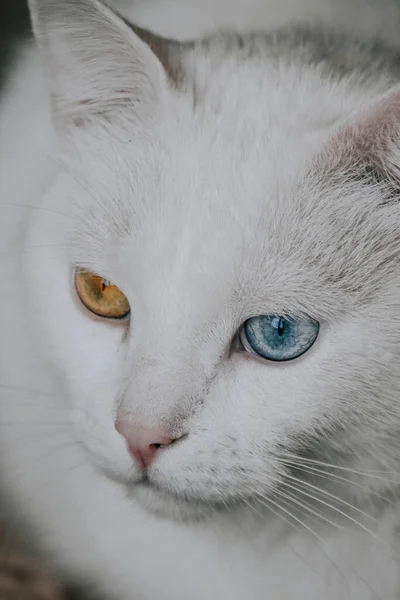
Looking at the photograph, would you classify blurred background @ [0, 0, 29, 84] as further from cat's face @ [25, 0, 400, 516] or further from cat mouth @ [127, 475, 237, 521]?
cat mouth @ [127, 475, 237, 521]

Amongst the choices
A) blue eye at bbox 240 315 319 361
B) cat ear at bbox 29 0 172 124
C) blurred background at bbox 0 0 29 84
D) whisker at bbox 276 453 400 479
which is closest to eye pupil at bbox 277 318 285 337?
blue eye at bbox 240 315 319 361

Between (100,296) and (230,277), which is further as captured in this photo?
(100,296)

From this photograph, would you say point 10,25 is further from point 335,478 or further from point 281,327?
point 335,478

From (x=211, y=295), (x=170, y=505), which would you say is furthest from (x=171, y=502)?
(x=211, y=295)

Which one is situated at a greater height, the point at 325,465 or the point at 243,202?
the point at 243,202

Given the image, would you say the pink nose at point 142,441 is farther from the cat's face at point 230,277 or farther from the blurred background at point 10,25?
the blurred background at point 10,25

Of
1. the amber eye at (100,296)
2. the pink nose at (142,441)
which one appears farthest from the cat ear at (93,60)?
the pink nose at (142,441)

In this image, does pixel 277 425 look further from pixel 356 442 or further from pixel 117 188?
pixel 117 188
